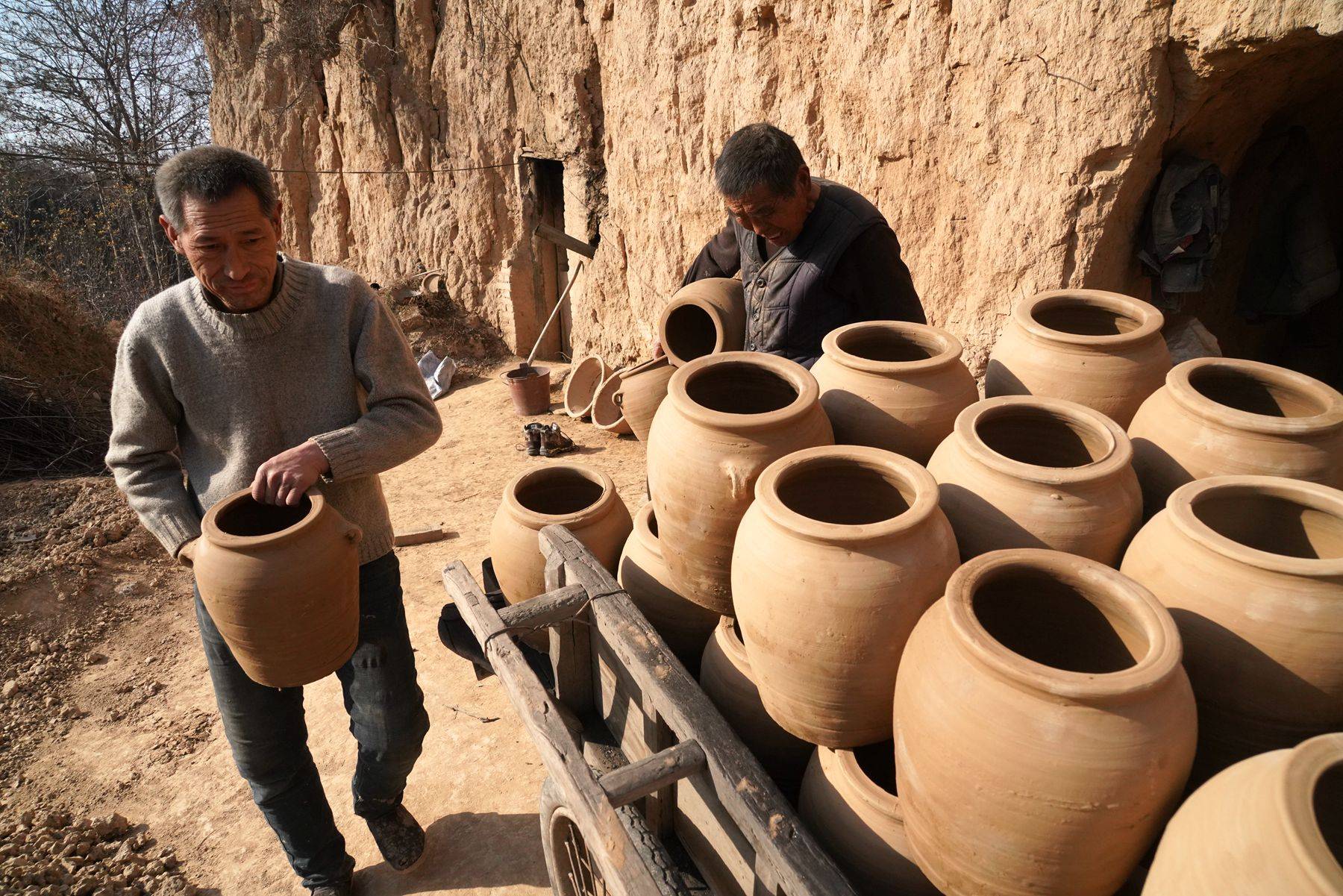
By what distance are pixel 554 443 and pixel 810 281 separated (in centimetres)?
469

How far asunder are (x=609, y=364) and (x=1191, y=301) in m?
5.73

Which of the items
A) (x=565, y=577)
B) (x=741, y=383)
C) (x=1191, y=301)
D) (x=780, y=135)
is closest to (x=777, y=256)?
(x=780, y=135)

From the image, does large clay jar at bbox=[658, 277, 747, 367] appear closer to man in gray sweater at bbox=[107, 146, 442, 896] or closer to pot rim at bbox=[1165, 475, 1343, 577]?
man in gray sweater at bbox=[107, 146, 442, 896]

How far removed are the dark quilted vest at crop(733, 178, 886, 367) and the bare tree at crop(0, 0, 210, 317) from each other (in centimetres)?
1401

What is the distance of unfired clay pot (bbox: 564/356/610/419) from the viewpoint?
26.6 feet

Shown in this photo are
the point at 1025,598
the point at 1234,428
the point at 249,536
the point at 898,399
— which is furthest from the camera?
the point at 249,536

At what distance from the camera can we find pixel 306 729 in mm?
2686

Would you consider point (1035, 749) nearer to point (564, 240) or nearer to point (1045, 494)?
point (1045, 494)

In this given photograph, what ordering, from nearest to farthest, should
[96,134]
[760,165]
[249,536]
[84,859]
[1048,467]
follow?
1. [1048,467]
2. [249,536]
3. [760,165]
4. [84,859]
5. [96,134]

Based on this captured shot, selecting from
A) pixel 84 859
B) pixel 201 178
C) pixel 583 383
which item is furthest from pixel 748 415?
pixel 583 383

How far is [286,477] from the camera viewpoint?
2.20 m

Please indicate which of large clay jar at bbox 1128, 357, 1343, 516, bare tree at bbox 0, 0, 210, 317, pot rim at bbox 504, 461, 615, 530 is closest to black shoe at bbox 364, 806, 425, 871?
pot rim at bbox 504, 461, 615, 530

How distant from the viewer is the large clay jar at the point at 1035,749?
1.17 metres

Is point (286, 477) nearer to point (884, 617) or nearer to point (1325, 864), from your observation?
point (884, 617)
